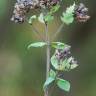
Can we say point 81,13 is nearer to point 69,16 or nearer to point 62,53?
point 69,16

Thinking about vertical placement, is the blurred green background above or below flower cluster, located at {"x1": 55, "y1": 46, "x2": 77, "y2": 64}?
below

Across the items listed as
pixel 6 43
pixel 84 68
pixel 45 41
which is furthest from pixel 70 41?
pixel 45 41

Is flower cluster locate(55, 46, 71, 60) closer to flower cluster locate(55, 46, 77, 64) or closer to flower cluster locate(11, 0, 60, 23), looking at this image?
flower cluster locate(55, 46, 77, 64)

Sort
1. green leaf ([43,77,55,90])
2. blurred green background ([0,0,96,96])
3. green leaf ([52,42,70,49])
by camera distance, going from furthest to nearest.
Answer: blurred green background ([0,0,96,96]), green leaf ([52,42,70,49]), green leaf ([43,77,55,90])

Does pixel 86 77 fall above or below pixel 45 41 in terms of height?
below

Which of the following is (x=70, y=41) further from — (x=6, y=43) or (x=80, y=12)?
(x=80, y=12)

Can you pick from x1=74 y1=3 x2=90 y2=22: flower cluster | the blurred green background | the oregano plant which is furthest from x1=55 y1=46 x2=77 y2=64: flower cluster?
the blurred green background

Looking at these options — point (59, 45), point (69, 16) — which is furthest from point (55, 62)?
point (69, 16)
